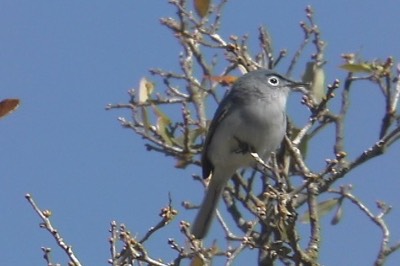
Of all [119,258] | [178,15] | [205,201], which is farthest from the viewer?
[205,201]

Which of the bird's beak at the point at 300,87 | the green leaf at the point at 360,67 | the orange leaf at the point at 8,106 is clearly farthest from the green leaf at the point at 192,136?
the orange leaf at the point at 8,106

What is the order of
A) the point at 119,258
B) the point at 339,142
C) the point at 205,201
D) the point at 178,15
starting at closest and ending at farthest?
the point at 119,258 → the point at 339,142 → the point at 178,15 → the point at 205,201

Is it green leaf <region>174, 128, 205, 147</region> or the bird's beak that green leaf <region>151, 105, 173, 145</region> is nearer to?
green leaf <region>174, 128, 205, 147</region>

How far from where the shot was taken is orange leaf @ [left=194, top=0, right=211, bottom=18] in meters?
6.36

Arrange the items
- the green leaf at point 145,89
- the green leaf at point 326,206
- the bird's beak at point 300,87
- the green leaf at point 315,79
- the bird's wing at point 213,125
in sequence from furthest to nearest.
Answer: the bird's wing at point 213,125, the green leaf at point 145,89, the bird's beak at point 300,87, the green leaf at point 315,79, the green leaf at point 326,206

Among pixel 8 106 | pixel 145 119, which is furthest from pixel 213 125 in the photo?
pixel 8 106

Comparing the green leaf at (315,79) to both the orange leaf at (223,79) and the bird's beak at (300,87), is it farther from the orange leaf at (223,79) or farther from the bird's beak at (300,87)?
the orange leaf at (223,79)

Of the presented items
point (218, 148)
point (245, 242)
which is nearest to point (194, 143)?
point (218, 148)

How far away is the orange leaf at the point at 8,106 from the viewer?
2879mm

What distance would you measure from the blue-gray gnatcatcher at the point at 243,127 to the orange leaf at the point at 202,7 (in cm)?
107

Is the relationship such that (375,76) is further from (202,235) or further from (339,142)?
(202,235)

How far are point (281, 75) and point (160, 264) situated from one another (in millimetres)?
3659

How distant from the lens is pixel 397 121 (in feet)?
17.2

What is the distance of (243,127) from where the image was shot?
7504mm
